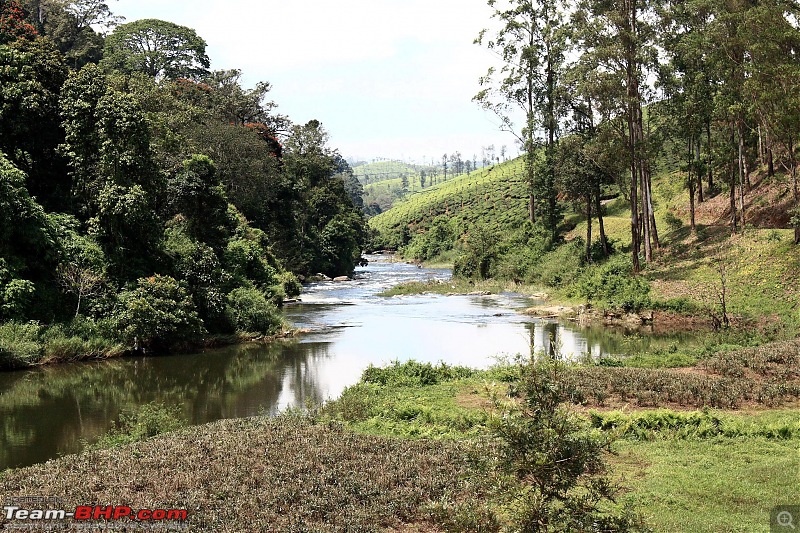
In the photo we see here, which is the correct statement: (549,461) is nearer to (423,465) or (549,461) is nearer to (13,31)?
(423,465)

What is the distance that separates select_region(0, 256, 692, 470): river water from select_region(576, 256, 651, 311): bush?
3448 mm

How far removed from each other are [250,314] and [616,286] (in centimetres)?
2033

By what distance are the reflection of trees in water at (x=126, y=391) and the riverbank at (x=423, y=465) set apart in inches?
166

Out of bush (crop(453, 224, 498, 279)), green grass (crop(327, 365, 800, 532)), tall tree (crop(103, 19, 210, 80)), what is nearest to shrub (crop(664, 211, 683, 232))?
bush (crop(453, 224, 498, 279))

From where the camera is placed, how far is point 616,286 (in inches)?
1389

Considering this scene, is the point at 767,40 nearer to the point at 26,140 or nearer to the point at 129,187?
the point at 129,187

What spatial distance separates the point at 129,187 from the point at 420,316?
17.1 metres

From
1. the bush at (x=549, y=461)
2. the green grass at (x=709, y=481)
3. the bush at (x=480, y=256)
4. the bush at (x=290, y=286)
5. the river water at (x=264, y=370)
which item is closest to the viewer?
the bush at (x=549, y=461)

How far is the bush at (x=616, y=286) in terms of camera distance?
108 feet

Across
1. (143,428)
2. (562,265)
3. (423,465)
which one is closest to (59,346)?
(143,428)

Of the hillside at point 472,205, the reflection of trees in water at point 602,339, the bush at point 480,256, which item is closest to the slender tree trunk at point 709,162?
the reflection of trees in water at point 602,339

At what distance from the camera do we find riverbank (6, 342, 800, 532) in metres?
8.03

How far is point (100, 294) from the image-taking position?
27.1 metres

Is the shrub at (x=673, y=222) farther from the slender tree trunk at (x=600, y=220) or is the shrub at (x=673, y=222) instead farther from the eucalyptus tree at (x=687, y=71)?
the eucalyptus tree at (x=687, y=71)
